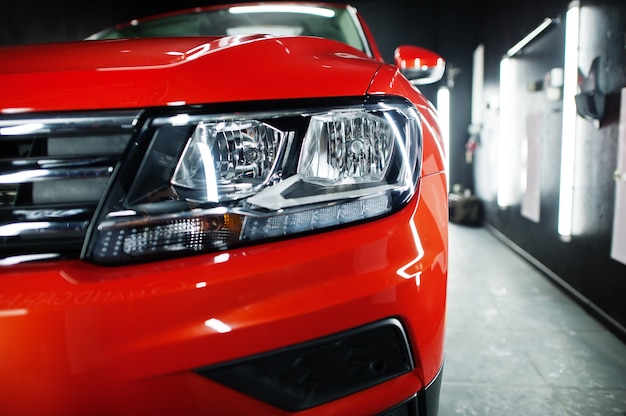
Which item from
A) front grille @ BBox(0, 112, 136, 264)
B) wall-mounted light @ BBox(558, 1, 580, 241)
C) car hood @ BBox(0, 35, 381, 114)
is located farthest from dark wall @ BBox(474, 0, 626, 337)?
front grille @ BBox(0, 112, 136, 264)

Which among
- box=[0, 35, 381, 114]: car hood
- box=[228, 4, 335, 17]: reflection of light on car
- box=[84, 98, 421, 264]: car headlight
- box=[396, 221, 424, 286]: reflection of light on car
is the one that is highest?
box=[228, 4, 335, 17]: reflection of light on car

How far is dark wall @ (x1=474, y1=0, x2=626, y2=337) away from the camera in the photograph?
2379 mm

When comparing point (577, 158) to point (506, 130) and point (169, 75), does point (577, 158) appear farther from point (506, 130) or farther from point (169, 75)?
point (169, 75)

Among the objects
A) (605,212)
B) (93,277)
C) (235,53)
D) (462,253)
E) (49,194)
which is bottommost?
(462,253)

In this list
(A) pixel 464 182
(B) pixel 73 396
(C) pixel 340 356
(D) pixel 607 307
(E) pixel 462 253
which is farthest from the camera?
(A) pixel 464 182

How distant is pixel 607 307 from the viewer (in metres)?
2.41

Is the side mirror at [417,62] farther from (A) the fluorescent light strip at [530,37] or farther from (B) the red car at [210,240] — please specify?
(A) the fluorescent light strip at [530,37]

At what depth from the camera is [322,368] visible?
68 cm

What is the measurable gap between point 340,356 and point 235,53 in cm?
52

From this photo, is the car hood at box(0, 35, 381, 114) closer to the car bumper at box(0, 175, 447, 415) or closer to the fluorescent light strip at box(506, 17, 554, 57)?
the car bumper at box(0, 175, 447, 415)

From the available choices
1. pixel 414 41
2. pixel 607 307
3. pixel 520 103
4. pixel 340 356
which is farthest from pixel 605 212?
pixel 414 41

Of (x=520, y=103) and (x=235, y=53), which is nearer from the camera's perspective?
(x=235, y=53)

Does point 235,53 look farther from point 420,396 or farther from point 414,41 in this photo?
point 414,41

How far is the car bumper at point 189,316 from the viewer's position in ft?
1.87
